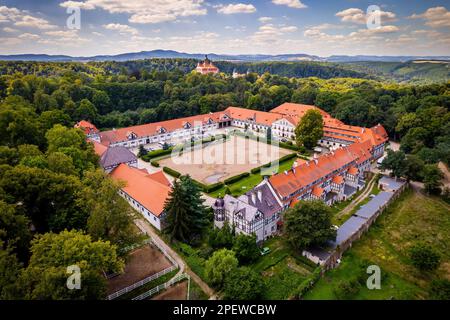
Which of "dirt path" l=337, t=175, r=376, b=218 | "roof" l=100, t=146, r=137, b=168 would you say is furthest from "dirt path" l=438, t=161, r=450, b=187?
"roof" l=100, t=146, r=137, b=168

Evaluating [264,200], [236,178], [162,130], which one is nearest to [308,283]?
[264,200]

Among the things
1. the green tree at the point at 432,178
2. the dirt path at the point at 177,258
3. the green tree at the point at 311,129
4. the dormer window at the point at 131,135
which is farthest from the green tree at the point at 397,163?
the dormer window at the point at 131,135

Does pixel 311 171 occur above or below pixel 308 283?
above

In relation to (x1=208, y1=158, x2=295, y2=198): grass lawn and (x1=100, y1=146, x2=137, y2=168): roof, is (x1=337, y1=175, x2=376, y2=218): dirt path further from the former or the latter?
(x1=100, y1=146, x2=137, y2=168): roof

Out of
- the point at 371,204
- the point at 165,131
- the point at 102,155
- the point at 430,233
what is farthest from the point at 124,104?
the point at 430,233

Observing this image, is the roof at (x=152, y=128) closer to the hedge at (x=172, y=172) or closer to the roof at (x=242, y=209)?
the hedge at (x=172, y=172)

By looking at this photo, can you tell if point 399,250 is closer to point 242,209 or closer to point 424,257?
point 424,257

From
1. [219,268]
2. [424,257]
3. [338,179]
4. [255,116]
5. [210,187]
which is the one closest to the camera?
[219,268]

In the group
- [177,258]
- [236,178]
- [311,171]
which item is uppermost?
[311,171]
